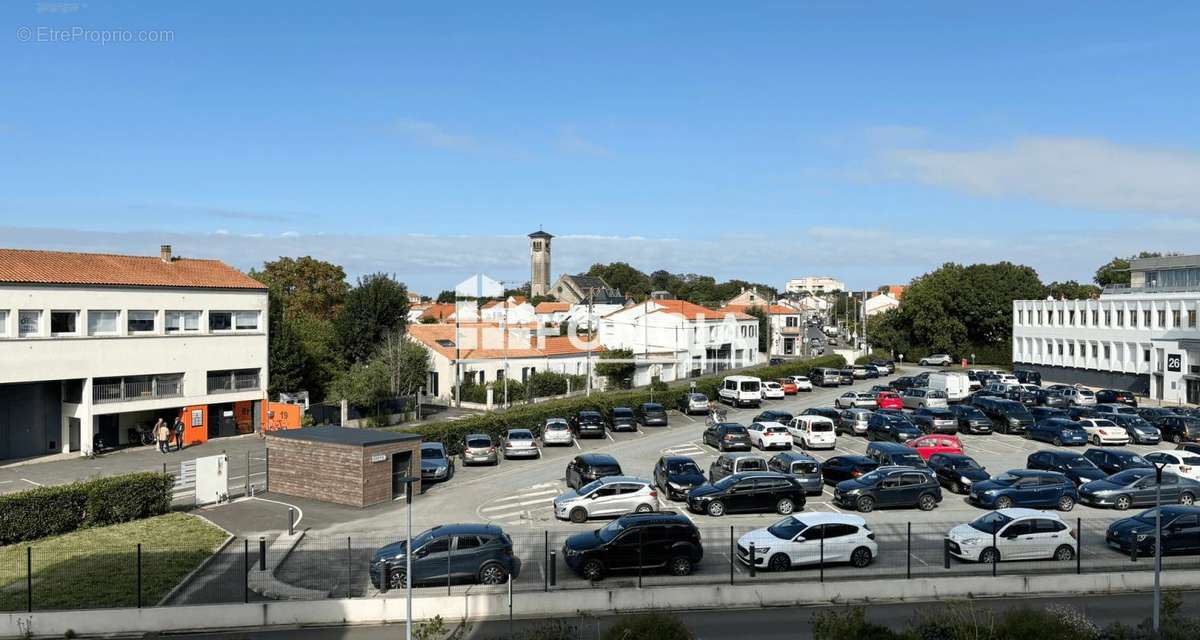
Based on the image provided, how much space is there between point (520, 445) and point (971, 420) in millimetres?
23132

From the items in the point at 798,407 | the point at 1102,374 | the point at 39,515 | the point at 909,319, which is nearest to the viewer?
the point at 39,515

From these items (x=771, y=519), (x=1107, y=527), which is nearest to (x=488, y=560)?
(x=771, y=519)

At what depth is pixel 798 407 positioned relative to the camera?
54.4 metres

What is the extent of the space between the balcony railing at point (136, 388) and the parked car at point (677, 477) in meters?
25.3

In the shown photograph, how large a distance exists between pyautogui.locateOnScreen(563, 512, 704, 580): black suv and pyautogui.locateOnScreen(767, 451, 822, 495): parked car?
942 cm

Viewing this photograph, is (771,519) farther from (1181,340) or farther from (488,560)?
(1181,340)

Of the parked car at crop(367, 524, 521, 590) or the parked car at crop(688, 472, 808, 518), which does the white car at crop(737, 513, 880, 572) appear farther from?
the parked car at crop(367, 524, 521, 590)

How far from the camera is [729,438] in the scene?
123ft

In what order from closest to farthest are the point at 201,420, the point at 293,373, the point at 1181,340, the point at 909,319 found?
the point at 201,420 → the point at 293,373 → the point at 1181,340 → the point at 909,319

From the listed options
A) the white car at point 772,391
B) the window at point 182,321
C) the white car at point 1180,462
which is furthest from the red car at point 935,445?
the window at point 182,321

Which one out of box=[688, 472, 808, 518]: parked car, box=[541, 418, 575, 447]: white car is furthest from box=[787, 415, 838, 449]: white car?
box=[688, 472, 808, 518]: parked car

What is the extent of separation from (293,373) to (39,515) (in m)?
25.9

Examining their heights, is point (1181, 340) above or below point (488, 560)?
above

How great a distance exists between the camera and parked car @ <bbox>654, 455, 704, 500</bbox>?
2809cm
